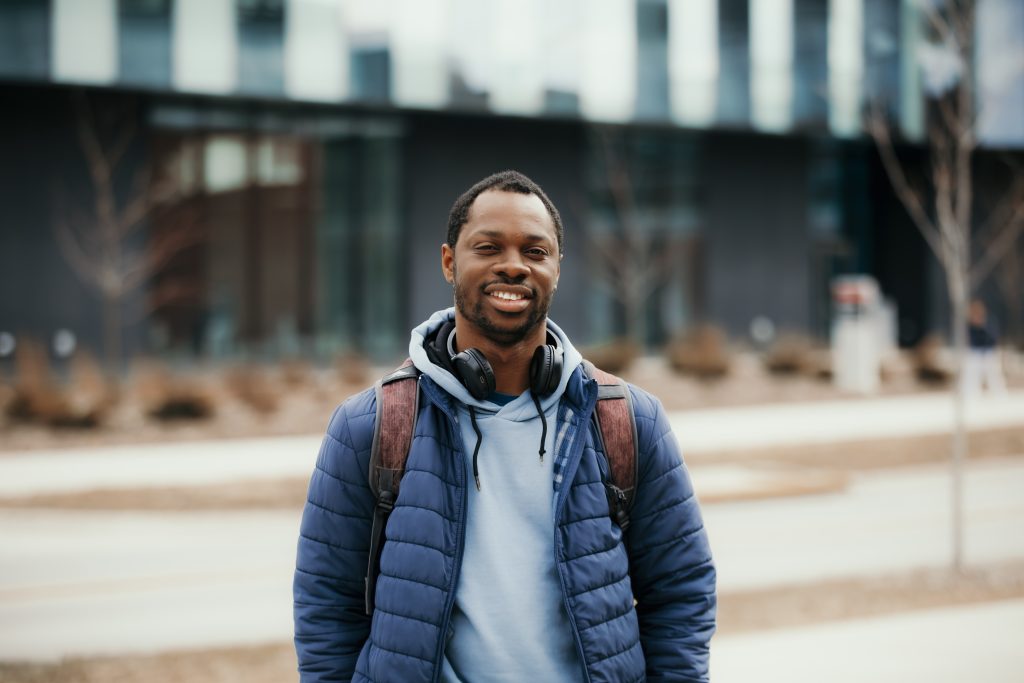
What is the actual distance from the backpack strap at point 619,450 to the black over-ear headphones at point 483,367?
0.49ft

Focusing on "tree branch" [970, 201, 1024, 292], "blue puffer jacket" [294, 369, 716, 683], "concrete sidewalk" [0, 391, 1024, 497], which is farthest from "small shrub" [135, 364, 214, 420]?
"tree branch" [970, 201, 1024, 292]

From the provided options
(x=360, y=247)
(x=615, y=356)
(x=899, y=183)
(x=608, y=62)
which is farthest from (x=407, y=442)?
(x=608, y=62)

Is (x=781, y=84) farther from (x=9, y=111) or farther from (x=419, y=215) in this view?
(x=9, y=111)

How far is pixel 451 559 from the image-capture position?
7.45ft

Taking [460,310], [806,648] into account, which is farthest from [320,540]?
[806,648]

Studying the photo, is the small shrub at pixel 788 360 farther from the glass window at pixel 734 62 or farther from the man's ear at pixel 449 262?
the man's ear at pixel 449 262

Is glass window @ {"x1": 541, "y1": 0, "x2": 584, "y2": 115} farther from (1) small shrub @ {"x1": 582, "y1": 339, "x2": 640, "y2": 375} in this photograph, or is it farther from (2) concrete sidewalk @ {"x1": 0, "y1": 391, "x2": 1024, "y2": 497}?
(2) concrete sidewalk @ {"x1": 0, "y1": 391, "x2": 1024, "y2": 497}

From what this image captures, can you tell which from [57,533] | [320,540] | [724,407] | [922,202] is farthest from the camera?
[922,202]

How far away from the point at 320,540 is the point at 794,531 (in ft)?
25.2

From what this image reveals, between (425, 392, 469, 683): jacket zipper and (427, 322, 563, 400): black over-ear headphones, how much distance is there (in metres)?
0.09

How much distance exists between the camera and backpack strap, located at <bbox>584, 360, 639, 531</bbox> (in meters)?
2.42

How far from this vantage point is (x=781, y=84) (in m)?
28.8

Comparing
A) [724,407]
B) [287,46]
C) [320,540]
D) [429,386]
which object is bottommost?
[724,407]

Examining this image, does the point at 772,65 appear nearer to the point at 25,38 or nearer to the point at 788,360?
the point at 788,360
